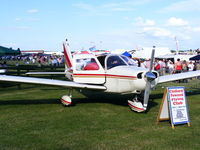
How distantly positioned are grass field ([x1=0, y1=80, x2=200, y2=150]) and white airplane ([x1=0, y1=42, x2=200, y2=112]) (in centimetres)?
62

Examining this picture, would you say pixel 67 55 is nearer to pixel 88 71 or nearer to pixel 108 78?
pixel 88 71

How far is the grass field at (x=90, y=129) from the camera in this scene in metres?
5.36

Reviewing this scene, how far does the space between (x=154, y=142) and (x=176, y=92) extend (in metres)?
1.95

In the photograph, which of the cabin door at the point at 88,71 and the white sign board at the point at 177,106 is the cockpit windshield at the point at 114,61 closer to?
the cabin door at the point at 88,71

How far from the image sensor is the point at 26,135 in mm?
6078

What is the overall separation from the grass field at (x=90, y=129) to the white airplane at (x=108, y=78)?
621 millimetres

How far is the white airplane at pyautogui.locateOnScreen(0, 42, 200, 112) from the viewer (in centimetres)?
A: 826

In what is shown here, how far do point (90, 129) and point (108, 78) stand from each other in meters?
3.25

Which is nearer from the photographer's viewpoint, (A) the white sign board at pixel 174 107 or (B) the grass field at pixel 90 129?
(B) the grass field at pixel 90 129

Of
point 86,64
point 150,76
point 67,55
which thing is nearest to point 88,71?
point 86,64

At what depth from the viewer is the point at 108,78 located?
948 centimetres

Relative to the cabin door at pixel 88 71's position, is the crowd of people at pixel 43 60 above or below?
below

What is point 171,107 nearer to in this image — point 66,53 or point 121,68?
point 121,68

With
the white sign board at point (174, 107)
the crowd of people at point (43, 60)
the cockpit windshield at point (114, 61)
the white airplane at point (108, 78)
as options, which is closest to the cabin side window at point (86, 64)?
the white airplane at point (108, 78)
